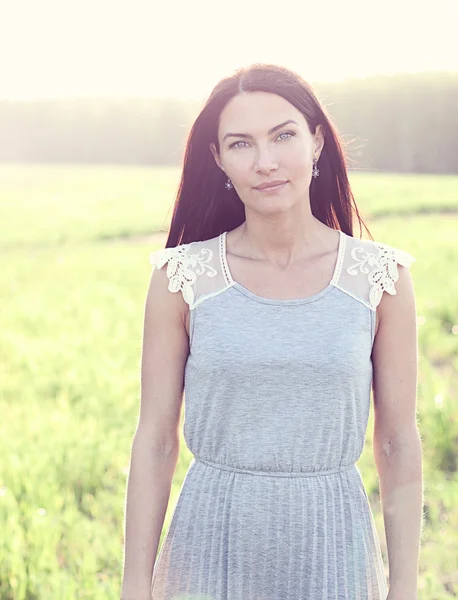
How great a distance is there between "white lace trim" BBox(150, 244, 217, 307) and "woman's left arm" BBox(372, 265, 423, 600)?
1.41ft

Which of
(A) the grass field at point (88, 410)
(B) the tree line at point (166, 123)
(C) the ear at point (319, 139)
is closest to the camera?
(C) the ear at point (319, 139)

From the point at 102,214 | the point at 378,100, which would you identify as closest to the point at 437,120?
the point at 378,100

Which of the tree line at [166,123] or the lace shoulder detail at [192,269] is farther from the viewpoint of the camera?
the tree line at [166,123]

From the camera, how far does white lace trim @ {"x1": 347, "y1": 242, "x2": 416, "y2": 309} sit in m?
1.96

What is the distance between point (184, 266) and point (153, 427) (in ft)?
1.27

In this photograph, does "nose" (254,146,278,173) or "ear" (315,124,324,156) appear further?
"ear" (315,124,324,156)

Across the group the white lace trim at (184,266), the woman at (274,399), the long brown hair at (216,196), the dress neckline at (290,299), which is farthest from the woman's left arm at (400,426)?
the white lace trim at (184,266)

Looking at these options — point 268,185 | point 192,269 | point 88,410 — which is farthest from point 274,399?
point 88,410

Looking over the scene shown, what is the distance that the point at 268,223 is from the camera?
2051 mm

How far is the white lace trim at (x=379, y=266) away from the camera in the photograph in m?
1.96

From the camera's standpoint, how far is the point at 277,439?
1.93 metres

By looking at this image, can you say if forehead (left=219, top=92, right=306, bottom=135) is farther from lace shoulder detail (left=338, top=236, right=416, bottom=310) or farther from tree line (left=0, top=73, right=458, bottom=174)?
tree line (left=0, top=73, right=458, bottom=174)

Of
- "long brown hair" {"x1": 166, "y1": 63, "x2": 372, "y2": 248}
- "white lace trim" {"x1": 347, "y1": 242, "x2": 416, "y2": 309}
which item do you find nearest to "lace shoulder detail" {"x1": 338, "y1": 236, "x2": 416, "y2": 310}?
"white lace trim" {"x1": 347, "y1": 242, "x2": 416, "y2": 309}

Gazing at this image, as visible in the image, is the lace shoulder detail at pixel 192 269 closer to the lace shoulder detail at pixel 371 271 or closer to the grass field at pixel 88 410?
the lace shoulder detail at pixel 371 271
